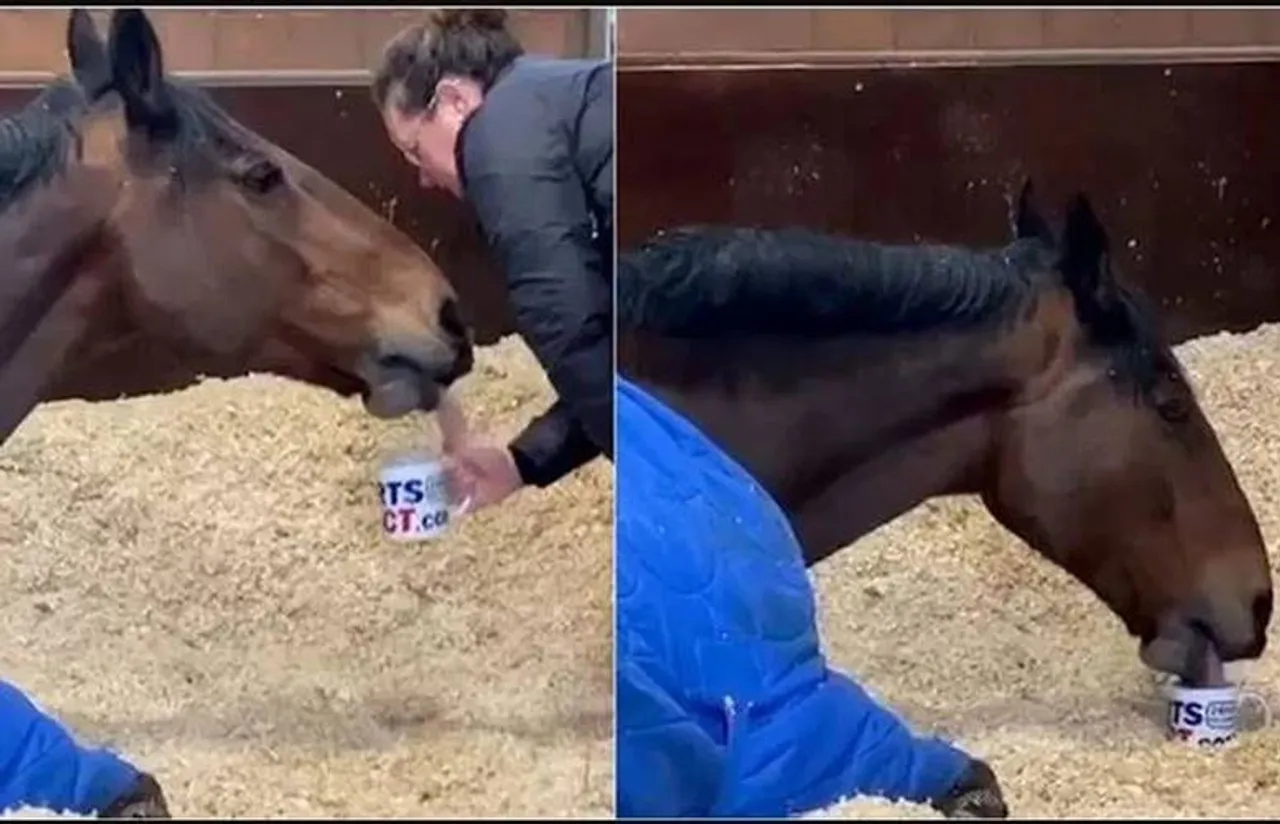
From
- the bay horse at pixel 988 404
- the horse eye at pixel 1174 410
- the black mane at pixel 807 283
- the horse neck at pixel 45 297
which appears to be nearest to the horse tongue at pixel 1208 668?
the bay horse at pixel 988 404

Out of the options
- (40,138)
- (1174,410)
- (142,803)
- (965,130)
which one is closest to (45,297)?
(40,138)

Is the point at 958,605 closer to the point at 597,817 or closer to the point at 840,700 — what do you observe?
the point at 840,700

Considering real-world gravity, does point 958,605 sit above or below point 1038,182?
below

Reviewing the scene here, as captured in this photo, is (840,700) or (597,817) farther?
(840,700)

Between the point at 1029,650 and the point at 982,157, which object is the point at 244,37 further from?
the point at 1029,650

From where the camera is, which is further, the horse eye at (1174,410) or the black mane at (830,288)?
the horse eye at (1174,410)

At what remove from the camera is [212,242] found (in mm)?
1354

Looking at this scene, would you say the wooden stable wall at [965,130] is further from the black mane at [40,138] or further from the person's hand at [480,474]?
the black mane at [40,138]

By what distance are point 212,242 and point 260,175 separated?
0.16 ft

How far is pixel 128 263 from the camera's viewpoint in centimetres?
136

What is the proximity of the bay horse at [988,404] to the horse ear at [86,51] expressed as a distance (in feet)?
1.15

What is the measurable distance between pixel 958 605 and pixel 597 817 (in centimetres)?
34

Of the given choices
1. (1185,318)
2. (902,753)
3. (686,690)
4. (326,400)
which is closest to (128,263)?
(326,400)

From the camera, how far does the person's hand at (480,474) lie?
1349 mm
